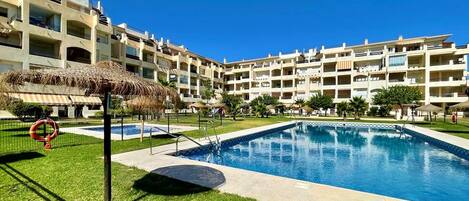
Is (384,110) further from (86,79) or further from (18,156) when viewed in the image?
(86,79)

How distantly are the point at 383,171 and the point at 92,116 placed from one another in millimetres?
33852

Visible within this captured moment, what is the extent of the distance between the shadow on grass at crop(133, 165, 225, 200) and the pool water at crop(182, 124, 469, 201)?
3.81 m

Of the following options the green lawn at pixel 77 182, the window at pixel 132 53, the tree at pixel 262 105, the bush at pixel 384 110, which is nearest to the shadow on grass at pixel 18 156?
the green lawn at pixel 77 182

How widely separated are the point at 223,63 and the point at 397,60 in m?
43.0

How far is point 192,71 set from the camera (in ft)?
187

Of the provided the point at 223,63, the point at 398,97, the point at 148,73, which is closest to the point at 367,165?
the point at 398,97

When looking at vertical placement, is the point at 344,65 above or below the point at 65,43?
above

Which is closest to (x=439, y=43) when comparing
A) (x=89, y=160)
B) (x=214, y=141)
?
(x=214, y=141)

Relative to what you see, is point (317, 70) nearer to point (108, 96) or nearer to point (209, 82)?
point (209, 82)

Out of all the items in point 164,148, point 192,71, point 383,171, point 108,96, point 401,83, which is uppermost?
point 192,71

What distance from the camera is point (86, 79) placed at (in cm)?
432

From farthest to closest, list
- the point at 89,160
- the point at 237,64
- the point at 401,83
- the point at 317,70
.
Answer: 1. the point at 237,64
2. the point at 317,70
3. the point at 401,83
4. the point at 89,160

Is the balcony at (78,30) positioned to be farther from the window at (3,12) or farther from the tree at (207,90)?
the tree at (207,90)

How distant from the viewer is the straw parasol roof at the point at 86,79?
4344 millimetres
